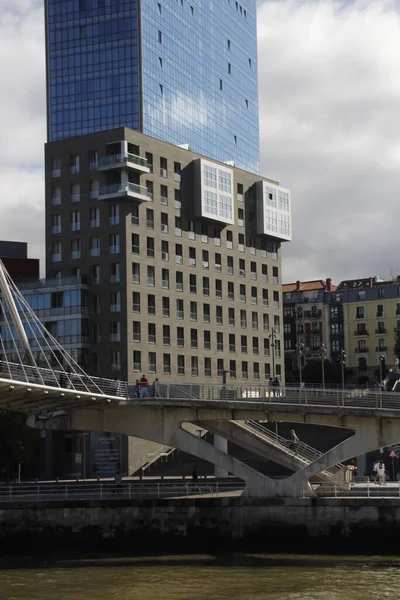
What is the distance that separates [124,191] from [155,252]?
742 cm

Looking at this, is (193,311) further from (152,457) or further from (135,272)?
(152,457)

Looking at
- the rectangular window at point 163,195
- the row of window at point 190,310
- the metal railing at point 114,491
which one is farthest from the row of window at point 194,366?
the metal railing at point 114,491

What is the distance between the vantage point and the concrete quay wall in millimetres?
60375

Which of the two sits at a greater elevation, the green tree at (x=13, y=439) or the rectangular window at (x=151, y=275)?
the rectangular window at (x=151, y=275)

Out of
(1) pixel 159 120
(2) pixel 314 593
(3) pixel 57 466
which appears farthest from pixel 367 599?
(1) pixel 159 120

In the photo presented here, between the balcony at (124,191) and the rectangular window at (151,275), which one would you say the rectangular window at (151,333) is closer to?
the rectangular window at (151,275)

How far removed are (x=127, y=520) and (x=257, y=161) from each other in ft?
377

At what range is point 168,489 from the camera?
67.8m

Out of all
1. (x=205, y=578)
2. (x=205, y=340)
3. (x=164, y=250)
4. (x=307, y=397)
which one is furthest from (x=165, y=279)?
(x=205, y=578)

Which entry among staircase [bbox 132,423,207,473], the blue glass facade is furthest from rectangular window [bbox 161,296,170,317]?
the blue glass facade

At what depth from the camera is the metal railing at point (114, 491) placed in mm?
65000

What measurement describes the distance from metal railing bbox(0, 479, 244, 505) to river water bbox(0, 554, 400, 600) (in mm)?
6814

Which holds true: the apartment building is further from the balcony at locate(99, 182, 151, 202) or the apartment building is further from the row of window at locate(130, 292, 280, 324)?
the balcony at locate(99, 182, 151, 202)

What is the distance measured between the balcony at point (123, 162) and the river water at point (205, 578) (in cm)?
5373
